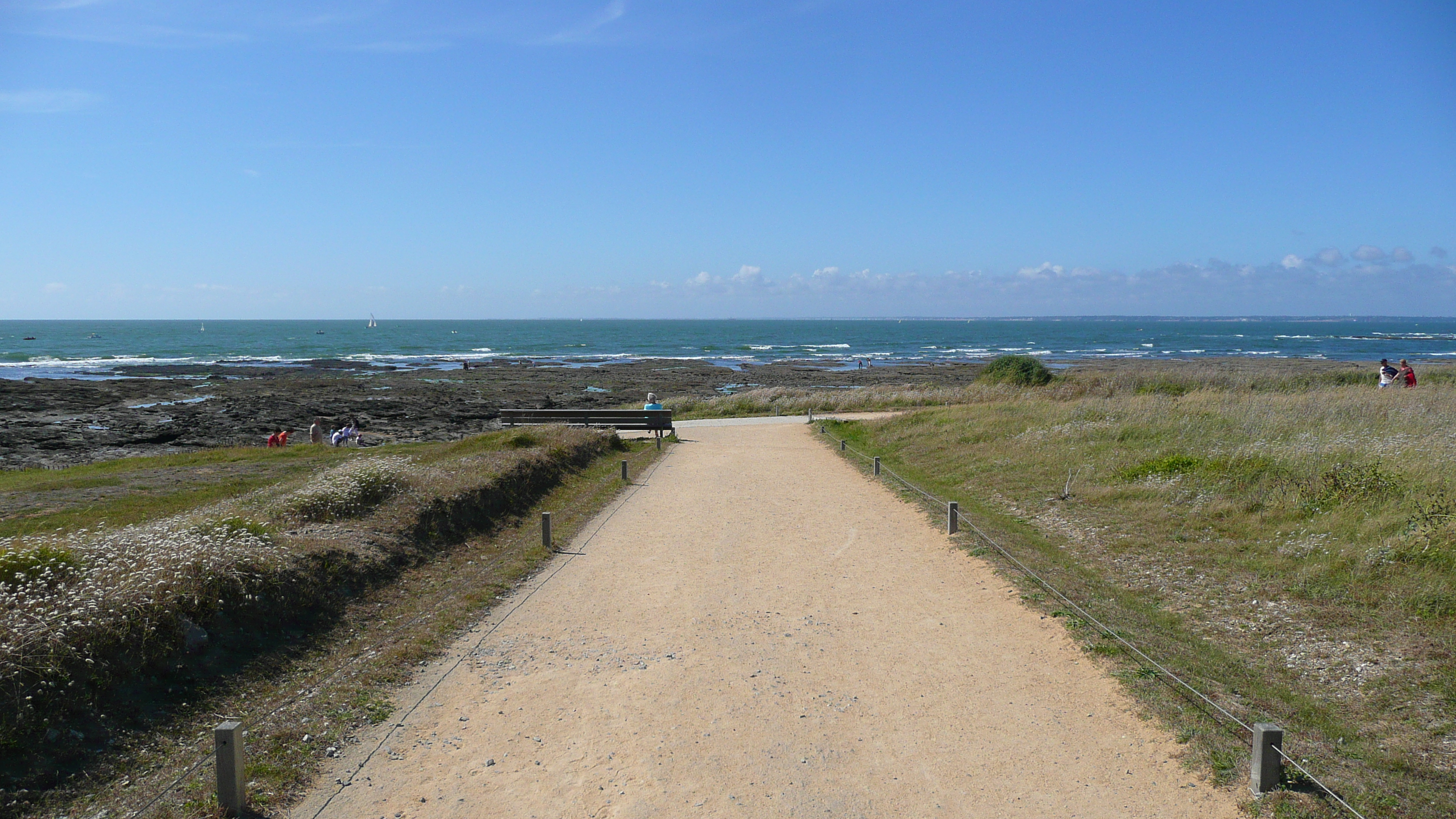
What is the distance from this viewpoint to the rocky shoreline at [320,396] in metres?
29.7

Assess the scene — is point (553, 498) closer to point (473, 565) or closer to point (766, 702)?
point (473, 565)

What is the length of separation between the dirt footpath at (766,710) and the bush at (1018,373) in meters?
27.5

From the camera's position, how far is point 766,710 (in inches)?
242

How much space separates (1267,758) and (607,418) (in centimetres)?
2063

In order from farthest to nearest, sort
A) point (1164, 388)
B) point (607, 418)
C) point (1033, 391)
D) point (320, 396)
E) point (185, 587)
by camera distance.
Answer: point (320, 396) → point (1033, 391) → point (1164, 388) → point (607, 418) → point (185, 587)

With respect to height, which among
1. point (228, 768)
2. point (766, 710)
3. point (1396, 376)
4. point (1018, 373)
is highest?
point (1396, 376)

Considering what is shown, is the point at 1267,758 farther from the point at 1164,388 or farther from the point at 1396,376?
the point at 1164,388

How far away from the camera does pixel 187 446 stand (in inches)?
1118

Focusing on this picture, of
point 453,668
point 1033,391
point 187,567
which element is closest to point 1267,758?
point 453,668

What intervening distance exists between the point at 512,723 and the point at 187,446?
92.6ft

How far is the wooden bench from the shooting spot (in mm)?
23422

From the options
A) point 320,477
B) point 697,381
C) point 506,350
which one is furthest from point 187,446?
point 506,350

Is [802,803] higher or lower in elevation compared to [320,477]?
lower

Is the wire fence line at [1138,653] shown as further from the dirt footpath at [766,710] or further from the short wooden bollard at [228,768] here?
the short wooden bollard at [228,768]
